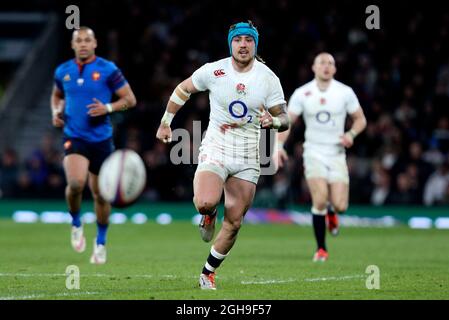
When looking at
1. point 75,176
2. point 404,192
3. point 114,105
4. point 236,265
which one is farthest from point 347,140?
point 404,192

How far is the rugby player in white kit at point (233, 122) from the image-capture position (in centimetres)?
1087

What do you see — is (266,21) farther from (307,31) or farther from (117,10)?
(117,10)

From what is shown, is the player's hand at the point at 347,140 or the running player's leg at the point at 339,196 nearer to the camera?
the player's hand at the point at 347,140

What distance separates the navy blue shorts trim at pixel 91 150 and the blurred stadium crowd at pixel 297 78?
1026cm

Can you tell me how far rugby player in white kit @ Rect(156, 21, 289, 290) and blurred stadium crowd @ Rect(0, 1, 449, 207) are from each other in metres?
13.3

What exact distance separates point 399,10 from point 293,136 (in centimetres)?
570

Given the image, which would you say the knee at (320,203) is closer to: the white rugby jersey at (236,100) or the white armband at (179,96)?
the white rugby jersey at (236,100)

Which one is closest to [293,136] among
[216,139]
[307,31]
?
[307,31]

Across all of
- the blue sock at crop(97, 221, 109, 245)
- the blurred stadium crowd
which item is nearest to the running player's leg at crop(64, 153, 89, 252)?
the blue sock at crop(97, 221, 109, 245)

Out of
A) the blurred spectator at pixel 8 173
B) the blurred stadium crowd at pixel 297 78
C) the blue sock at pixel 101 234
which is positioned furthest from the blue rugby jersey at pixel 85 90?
the blurred spectator at pixel 8 173

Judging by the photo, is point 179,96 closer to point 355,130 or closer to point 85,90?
point 85,90

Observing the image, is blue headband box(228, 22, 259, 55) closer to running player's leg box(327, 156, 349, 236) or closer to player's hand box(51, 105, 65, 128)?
player's hand box(51, 105, 65, 128)

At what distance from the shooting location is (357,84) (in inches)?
1063

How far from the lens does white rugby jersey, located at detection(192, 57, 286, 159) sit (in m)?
11.0
